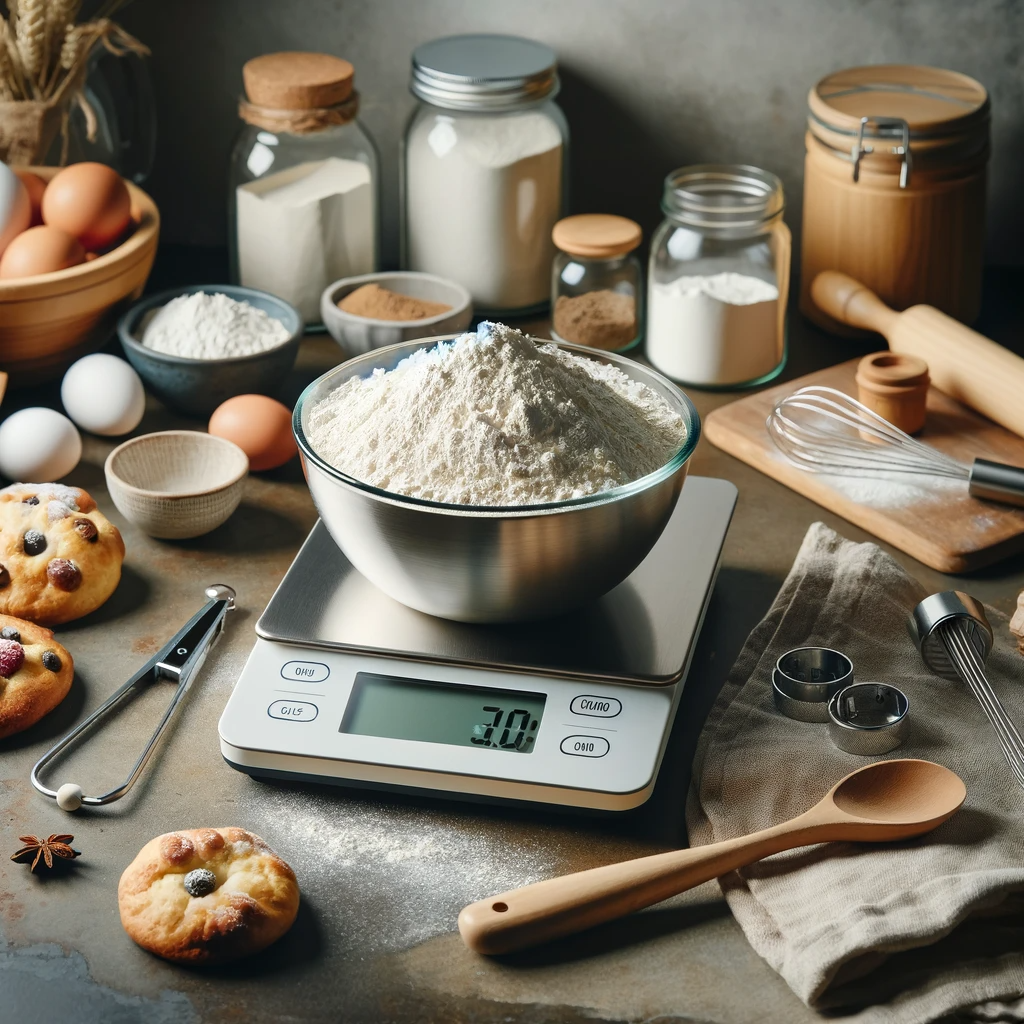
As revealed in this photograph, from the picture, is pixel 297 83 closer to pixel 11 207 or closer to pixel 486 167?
pixel 486 167

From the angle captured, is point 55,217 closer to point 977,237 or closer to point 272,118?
point 272,118

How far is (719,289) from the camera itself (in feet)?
4.53

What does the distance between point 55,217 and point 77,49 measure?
0.21 m

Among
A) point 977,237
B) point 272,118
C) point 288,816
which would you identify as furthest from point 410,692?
point 977,237

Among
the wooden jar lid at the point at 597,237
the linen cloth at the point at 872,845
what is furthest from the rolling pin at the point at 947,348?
the linen cloth at the point at 872,845

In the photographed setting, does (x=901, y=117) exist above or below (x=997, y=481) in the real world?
above

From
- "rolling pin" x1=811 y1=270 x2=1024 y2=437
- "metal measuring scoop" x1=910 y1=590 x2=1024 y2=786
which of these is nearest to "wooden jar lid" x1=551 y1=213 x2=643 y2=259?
"rolling pin" x1=811 y1=270 x2=1024 y2=437

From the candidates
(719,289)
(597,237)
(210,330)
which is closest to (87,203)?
(210,330)

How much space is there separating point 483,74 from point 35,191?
492 millimetres

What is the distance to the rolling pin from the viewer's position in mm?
1267

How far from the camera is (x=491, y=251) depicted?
4.87ft

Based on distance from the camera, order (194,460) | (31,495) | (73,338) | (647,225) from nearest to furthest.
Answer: (31,495) → (194,460) → (73,338) → (647,225)

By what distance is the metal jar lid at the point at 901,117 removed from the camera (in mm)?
1346

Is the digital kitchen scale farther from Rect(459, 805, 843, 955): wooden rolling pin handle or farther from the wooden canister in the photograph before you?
the wooden canister
